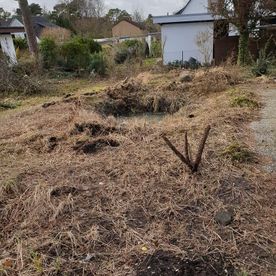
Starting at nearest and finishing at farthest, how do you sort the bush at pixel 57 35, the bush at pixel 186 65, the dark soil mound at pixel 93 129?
the dark soil mound at pixel 93 129 < the bush at pixel 186 65 < the bush at pixel 57 35

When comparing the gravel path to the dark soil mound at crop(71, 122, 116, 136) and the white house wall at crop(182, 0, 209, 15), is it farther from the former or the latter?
the white house wall at crop(182, 0, 209, 15)

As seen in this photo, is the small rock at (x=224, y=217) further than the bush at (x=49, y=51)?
No

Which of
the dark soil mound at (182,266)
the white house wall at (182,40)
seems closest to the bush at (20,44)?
the white house wall at (182,40)

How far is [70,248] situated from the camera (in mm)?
2572

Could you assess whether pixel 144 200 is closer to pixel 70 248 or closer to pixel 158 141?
pixel 70 248

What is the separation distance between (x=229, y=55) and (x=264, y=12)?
2.50m

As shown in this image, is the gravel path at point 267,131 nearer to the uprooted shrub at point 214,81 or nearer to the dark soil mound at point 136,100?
the uprooted shrub at point 214,81

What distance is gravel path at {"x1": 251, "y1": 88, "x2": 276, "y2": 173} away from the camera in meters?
3.94

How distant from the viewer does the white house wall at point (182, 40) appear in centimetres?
1479

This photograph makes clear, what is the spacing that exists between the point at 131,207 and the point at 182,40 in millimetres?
13223

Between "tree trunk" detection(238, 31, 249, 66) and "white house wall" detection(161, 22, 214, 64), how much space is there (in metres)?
2.58

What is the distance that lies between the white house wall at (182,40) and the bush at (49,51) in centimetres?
486

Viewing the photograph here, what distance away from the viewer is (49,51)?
44.7ft

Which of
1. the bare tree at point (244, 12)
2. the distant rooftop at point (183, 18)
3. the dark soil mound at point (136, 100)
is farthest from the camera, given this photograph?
the distant rooftop at point (183, 18)
